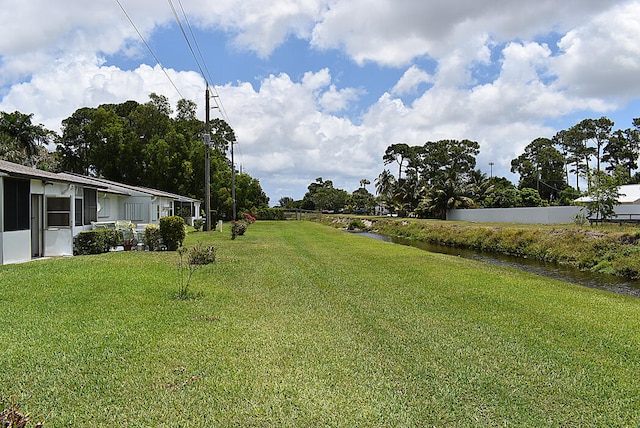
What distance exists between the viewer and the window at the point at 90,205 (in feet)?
50.8

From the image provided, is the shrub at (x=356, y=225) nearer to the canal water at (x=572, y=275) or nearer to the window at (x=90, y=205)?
the canal water at (x=572, y=275)

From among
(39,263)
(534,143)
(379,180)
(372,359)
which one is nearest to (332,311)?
(372,359)

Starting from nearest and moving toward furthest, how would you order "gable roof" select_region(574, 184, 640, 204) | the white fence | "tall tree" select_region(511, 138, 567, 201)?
the white fence → "gable roof" select_region(574, 184, 640, 204) → "tall tree" select_region(511, 138, 567, 201)

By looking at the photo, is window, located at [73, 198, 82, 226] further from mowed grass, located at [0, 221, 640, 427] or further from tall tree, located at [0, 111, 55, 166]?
tall tree, located at [0, 111, 55, 166]

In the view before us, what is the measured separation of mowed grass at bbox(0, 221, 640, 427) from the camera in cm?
361

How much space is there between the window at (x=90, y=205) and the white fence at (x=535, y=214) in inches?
1147

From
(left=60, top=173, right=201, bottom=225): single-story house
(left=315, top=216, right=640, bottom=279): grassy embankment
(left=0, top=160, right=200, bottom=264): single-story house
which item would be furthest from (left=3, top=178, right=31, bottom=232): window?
(left=315, top=216, right=640, bottom=279): grassy embankment

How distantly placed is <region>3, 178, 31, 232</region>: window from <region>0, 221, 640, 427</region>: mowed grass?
227cm

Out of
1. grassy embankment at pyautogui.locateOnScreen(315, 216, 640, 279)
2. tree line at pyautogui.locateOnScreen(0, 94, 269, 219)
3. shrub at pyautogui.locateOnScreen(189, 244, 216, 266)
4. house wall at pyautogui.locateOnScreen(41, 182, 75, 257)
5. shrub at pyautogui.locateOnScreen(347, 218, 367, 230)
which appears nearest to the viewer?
shrub at pyautogui.locateOnScreen(189, 244, 216, 266)

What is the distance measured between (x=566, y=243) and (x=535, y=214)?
578 inches

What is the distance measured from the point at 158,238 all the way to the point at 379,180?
6790 centimetres

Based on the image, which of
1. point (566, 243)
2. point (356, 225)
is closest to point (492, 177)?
A: point (356, 225)

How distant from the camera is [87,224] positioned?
15.6 meters

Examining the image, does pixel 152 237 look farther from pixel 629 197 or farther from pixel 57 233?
pixel 629 197
